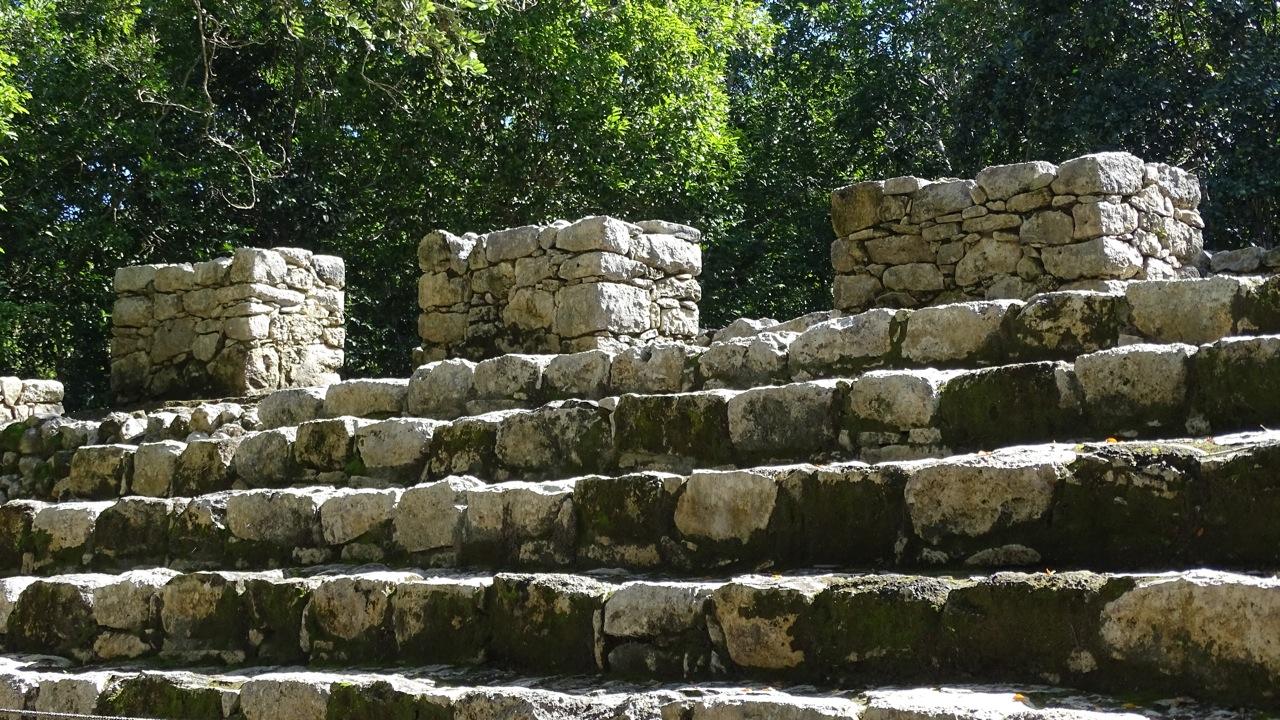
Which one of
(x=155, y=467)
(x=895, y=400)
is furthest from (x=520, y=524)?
(x=155, y=467)

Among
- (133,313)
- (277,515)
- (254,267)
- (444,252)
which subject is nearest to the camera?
(277,515)

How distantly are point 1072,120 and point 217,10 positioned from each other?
996 centimetres

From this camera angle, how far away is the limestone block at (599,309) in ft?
27.7

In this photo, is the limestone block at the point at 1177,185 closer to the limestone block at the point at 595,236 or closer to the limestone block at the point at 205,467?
the limestone block at the point at 595,236

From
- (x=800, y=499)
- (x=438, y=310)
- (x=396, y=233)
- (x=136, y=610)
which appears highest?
(x=396, y=233)

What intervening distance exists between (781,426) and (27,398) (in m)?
8.67

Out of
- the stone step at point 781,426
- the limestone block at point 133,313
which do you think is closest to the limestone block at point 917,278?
the stone step at point 781,426

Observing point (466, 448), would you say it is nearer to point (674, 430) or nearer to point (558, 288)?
point (674, 430)

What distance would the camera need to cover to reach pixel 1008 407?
4461 millimetres

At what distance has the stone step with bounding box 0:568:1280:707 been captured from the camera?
3158 mm

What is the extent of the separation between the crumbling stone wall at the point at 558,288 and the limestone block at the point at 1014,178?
1.98 metres

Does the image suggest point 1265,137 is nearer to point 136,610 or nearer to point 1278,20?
point 1278,20

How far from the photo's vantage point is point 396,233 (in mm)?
17688

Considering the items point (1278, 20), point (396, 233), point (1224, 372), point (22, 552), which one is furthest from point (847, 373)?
point (396, 233)
